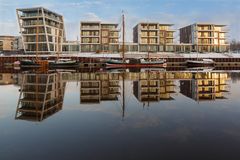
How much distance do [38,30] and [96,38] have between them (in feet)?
78.9

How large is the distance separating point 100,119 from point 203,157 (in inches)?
282

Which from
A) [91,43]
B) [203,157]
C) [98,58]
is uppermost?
[91,43]

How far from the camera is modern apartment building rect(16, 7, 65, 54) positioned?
103938 millimetres

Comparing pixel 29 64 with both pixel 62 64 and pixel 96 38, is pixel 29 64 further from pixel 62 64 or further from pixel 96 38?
pixel 96 38

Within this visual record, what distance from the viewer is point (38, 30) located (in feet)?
346

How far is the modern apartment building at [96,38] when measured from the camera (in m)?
117

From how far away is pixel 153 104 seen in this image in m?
20.0

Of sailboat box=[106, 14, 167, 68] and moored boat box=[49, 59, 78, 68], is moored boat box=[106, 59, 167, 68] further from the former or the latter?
moored boat box=[49, 59, 78, 68]

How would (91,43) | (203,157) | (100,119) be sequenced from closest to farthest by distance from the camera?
(203,157), (100,119), (91,43)

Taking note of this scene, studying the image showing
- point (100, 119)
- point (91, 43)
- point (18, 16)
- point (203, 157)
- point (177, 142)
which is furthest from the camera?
point (91, 43)

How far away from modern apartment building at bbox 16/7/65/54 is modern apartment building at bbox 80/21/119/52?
13273 millimetres

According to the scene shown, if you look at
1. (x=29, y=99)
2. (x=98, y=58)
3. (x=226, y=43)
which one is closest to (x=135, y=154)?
(x=29, y=99)

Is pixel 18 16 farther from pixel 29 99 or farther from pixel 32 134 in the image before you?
pixel 32 134

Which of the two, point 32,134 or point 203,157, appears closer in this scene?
point 203,157
